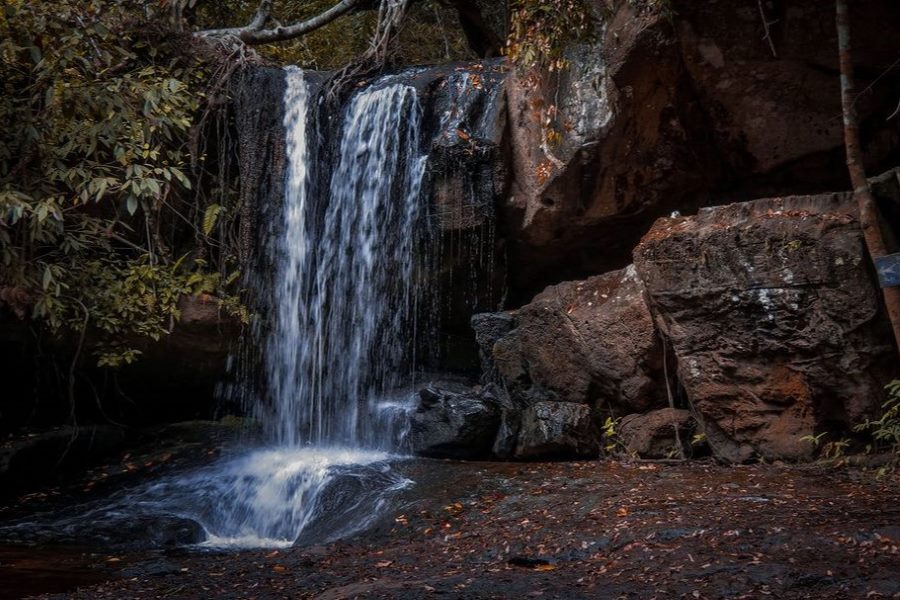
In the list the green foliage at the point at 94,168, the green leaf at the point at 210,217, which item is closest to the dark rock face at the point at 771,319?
the green foliage at the point at 94,168

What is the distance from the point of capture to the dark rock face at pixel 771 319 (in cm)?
724

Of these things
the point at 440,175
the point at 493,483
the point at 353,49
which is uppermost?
the point at 353,49

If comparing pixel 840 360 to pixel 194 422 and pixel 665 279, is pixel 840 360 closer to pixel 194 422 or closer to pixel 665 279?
pixel 665 279

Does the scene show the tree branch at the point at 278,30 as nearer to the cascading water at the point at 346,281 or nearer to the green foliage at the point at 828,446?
the cascading water at the point at 346,281

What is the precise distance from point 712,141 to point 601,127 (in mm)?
1323

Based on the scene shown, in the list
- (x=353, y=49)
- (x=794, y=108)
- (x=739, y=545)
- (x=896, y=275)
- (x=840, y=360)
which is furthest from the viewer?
(x=353, y=49)

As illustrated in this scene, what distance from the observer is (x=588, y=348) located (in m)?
9.05

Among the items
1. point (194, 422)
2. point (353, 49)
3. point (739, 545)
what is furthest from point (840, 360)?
point (353, 49)

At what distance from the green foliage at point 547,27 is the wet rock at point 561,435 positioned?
340 centimetres

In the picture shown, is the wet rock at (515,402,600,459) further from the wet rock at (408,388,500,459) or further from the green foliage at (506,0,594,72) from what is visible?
the green foliage at (506,0,594,72)

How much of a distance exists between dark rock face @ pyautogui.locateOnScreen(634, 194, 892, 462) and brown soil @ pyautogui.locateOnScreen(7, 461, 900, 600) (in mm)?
530

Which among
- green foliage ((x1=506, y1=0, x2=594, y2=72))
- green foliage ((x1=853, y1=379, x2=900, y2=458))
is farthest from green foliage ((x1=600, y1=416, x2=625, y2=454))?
green foliage ((x1=506, y1=0, x2=594, y2=72))

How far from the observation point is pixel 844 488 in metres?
6.42

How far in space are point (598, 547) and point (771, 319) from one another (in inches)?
116
